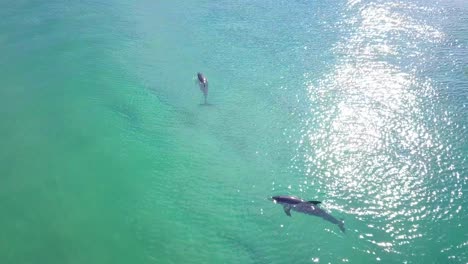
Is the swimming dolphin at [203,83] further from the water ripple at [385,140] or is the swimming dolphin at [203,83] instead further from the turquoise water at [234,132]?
the water ripple at [385,140]

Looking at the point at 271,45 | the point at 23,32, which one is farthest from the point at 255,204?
the point at 23,32

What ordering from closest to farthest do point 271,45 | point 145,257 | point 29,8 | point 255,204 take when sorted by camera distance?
point 145,257, point 255,204, point 271,45, point 29,8

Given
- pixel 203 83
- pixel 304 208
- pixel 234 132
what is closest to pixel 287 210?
pixel 304 208

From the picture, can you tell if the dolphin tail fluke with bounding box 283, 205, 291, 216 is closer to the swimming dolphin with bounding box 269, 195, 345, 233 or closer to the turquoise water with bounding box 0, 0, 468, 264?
the swimming dolphin with bounding box 269, 195, 345, 233

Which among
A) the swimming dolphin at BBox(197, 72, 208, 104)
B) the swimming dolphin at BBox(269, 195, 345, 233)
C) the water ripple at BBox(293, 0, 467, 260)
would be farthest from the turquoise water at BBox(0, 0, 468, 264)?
the swimming dolphin at BBox(197, 72, 208, 104)

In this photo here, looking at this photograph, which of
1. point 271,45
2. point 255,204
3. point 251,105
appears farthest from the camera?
point 271,45

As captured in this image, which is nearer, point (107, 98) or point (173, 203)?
point (173, 203)

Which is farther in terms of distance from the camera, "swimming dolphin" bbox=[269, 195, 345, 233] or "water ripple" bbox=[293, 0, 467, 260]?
"water ripple" bbox=[293, 0, 467, 260]

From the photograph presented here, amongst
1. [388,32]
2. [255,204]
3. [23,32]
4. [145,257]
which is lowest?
[145,257]

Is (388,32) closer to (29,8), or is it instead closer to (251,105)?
(251,105)
